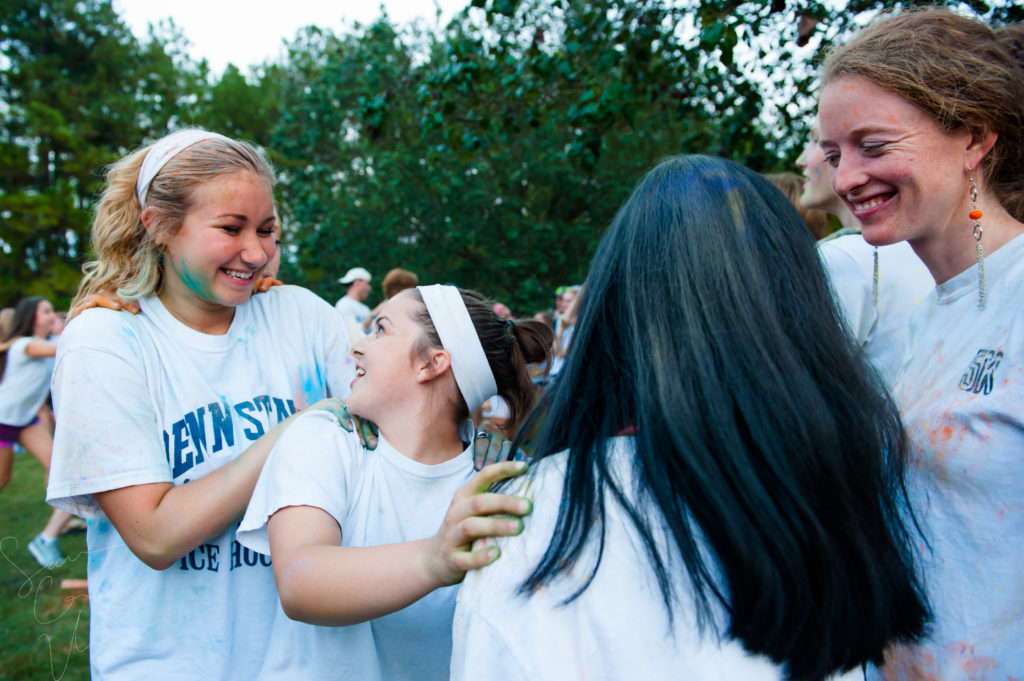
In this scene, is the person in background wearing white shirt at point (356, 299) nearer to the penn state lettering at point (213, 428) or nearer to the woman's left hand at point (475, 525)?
the penn state lettering at point (213, 428)

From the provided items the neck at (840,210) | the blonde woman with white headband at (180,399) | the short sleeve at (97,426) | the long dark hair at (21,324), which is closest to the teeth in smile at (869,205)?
the neck at (840,210)

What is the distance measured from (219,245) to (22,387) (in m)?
4.96

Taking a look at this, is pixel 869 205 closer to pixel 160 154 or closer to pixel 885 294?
pixel 885 294

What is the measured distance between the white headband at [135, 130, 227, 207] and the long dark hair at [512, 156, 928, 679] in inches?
53.2

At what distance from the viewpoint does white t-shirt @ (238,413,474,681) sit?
4.90ft

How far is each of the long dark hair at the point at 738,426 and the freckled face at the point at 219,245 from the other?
114 centimetres

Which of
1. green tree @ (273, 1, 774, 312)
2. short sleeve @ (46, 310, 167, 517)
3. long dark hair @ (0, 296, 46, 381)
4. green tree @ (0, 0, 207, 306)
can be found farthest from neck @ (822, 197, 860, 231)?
green tree @ (0, 0, 207, 306)

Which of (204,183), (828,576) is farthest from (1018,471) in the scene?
(204,183)

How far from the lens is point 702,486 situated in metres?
1.03

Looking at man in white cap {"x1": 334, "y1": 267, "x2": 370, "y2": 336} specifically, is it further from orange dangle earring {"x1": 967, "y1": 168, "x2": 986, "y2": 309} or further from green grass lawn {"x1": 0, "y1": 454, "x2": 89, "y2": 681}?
orange dangle earring {"x1": 967, "y1": 168, "x2": 986, "y2": 309}

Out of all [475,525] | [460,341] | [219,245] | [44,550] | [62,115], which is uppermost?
[62,115]

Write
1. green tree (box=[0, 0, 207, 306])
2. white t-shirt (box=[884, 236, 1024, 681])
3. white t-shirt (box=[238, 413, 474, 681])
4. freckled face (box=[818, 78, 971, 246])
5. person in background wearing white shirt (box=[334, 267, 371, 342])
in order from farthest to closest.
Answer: green tree (box=[0, 0, 207, 306]), person in background wearing white shirt (box=[334, 267, 371, 342]), freckled face (box=[818, 78, 971, 246]), white t-shirt (box=[238, 413, 474, 681]), white t-shirt (box=[884, 236, 1024, 681])

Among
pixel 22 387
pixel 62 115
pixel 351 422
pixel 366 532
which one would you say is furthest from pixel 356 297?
pixel 62 115

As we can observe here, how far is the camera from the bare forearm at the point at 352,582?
1212mm
